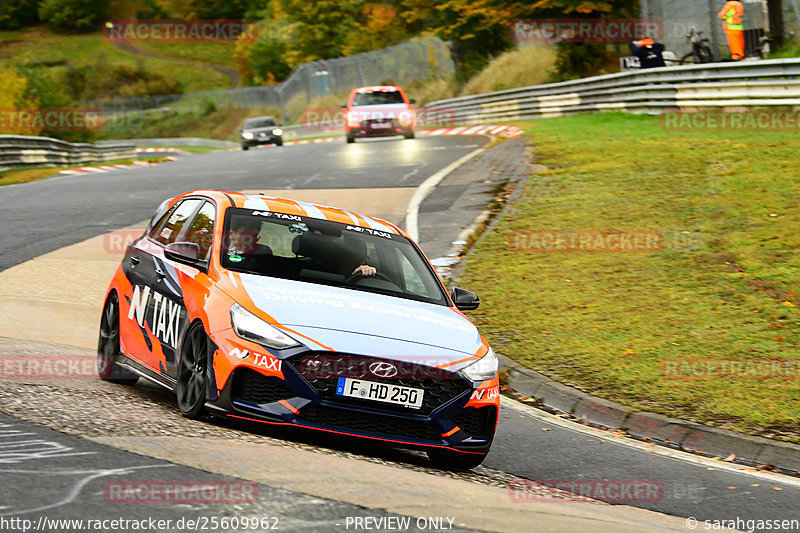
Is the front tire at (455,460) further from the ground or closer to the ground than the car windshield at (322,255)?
closer to the ground

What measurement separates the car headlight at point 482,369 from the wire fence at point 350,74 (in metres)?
57.4

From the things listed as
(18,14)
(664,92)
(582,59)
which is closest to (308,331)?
(664,92)

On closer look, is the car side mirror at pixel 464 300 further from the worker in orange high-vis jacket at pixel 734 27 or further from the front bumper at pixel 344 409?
the worker in orange high-vis jacket at pixel 734 27

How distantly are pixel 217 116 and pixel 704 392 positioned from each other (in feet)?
278

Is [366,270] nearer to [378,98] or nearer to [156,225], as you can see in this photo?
[156,225]

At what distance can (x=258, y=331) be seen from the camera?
21.1 ft

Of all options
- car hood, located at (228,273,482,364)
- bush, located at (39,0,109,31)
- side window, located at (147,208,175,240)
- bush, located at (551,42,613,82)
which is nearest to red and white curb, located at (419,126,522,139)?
bush, located at (551,42,613,82)

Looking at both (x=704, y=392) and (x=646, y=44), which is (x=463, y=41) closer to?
(x=646, y=44)

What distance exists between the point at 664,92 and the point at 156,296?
23721 mm

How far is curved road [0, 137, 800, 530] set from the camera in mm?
6984

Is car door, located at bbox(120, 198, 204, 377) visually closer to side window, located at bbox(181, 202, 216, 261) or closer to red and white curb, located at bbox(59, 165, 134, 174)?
side window, located at bbox(181, 202, 216, 261)

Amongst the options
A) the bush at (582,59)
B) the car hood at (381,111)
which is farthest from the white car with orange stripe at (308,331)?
the bush at (582,59)

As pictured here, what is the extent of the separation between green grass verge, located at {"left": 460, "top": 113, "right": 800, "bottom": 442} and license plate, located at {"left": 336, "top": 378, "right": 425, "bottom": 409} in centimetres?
323

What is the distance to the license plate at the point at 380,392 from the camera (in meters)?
6.39
